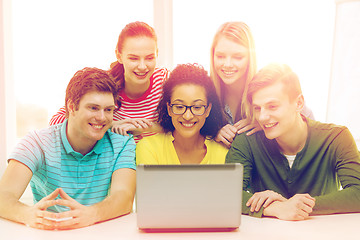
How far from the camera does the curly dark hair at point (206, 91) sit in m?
1.79

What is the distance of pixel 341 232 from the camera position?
1.17m

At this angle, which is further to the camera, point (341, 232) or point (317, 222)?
point (317, 222)

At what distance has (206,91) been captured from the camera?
70.5 inches

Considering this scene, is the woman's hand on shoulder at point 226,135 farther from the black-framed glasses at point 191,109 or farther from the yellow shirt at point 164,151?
the black-framed glasses at point 191,109

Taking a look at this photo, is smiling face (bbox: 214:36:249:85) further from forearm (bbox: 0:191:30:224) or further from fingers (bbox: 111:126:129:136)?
forearm (bbox: 0:191:30:224)

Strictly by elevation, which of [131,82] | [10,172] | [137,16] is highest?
[137,16]

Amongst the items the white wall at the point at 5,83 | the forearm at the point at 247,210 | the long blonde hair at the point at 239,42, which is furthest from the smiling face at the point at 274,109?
the white wall at the point at 5,83

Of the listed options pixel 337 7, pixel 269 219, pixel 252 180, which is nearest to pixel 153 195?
pixel 269 219

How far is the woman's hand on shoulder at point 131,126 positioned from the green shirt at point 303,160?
0.46 meters

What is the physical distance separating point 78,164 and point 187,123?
0.56 meters

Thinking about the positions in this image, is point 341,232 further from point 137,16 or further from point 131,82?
point 137,16

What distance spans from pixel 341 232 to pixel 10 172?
1.29 m

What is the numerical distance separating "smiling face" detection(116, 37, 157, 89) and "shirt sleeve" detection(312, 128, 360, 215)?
1.03 meters

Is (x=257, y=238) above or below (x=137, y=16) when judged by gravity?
below
